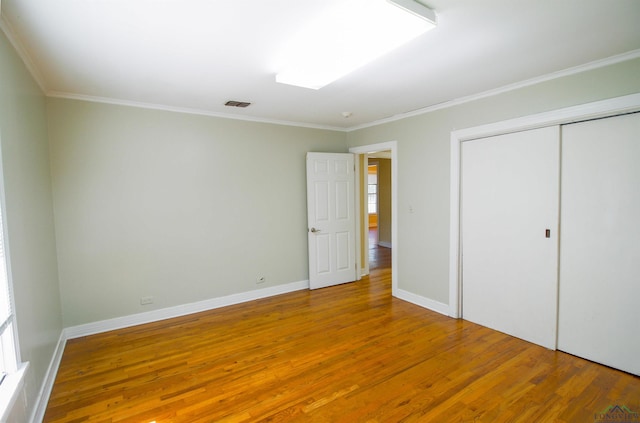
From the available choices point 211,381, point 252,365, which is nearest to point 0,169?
point 211,381

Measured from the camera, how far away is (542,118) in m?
2.80

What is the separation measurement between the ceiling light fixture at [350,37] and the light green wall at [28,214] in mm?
1775

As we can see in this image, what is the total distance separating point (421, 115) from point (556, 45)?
173cm

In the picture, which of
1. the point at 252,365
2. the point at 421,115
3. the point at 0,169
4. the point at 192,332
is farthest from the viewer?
the point at 421,115

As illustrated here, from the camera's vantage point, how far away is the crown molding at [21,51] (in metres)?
1.83

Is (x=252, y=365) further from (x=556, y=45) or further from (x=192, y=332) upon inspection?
(x=556, y=45)

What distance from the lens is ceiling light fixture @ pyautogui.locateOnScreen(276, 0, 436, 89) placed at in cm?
167

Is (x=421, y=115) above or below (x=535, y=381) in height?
above

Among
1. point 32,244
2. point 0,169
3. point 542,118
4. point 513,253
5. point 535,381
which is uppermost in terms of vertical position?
point 542,118

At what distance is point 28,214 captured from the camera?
2.18 m

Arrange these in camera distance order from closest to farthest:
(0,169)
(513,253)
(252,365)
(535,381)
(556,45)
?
1. (0,169)
2. (556,45)
3. (535,381)
4. (252,365)
5. (513,253)

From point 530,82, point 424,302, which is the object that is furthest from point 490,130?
point 424,302

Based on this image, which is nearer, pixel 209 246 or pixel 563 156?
pixel 563 156

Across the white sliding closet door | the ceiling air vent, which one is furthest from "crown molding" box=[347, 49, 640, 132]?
the ceiling air vent
